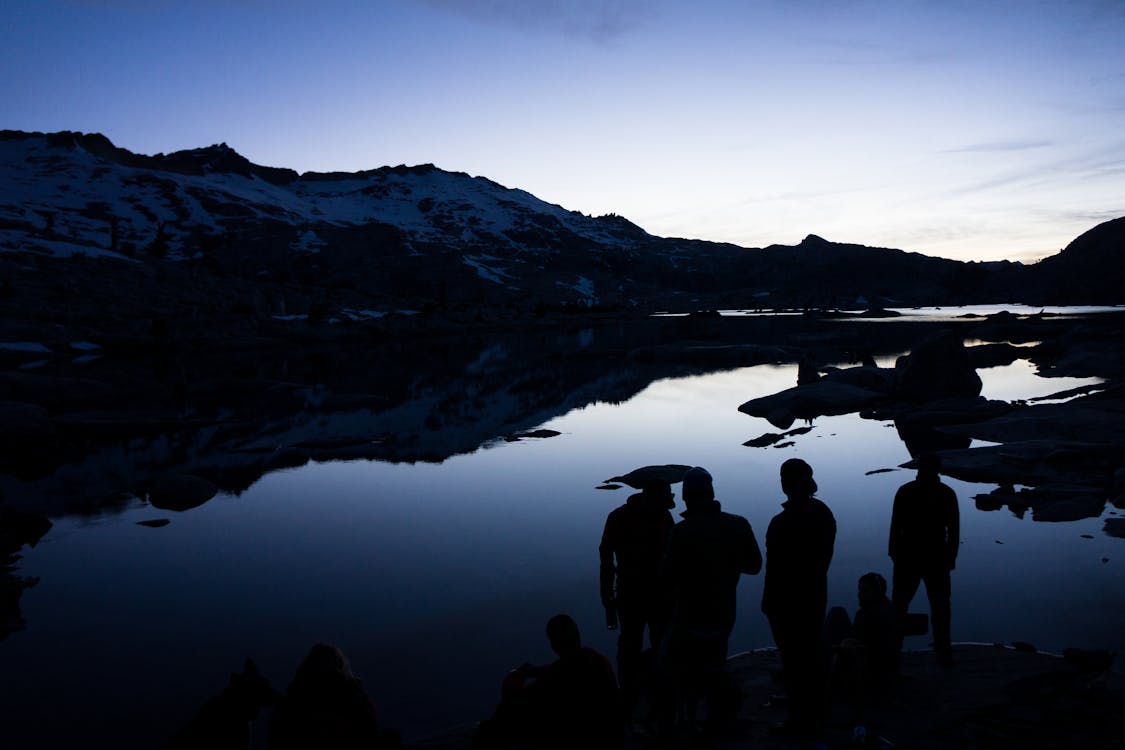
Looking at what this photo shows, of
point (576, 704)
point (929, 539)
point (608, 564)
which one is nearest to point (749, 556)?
point (608, 564)

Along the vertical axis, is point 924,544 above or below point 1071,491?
above

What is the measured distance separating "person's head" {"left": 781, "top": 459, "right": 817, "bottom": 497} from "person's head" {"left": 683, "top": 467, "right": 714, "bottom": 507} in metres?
0.78

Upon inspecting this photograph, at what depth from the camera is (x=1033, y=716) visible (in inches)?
287

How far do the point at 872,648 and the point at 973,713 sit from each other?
1.04 meters

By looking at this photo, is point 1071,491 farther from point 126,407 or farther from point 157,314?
point 157,314

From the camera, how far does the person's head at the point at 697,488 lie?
6.76 metres

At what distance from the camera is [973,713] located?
7445 millimetres

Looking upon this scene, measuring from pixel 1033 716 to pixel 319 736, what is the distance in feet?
21.6

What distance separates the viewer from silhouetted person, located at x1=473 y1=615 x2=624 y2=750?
17.5 ft

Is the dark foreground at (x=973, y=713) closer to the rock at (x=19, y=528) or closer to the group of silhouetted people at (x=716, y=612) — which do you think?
the group of silhouetted people at (x=716, y=612)

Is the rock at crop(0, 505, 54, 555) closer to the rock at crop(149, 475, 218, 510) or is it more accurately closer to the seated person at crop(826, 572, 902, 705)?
the rock at crop(149, 475, 218, 510)

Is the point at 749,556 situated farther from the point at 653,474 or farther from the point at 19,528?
the point at 19,528

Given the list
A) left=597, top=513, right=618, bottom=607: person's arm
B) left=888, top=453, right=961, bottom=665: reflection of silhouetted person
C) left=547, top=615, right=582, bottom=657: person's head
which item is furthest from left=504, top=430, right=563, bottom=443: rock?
left=547, top=615, right=582, bottom=657: person's head

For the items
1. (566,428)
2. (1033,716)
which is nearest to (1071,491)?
(1033,716)
